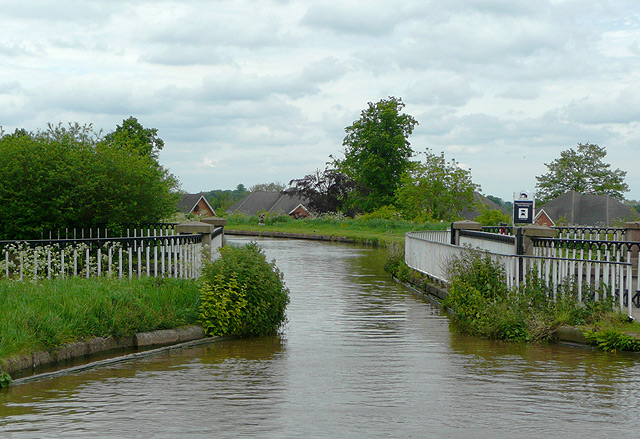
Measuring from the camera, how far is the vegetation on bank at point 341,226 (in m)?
52.2

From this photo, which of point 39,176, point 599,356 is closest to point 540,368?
point 599,356

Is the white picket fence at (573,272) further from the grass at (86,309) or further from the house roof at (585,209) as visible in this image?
the house roof at (585,209)

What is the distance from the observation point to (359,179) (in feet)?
267

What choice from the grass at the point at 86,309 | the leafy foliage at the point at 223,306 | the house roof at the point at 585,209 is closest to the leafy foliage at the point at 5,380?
the grass at the point at 86,309

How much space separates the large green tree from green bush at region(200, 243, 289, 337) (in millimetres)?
7514

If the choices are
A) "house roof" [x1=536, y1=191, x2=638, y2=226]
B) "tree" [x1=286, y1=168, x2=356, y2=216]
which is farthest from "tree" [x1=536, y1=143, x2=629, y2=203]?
"tree" [x1=286, y1=168, x2=356, y2=216]

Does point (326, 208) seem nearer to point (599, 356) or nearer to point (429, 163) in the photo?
point (429, 163)

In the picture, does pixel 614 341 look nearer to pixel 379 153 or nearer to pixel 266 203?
pixel 379 153

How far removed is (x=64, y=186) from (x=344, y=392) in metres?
12.0

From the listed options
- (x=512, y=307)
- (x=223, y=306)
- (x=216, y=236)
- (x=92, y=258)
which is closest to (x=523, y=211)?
(x=512, y=307)

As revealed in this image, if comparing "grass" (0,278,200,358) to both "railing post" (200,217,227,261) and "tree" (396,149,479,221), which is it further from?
"tree" (396,149,479,221)

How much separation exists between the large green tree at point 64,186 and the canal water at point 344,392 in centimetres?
841

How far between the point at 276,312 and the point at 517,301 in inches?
141

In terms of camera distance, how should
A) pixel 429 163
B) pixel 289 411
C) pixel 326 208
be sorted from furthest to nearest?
pixel 326 208 → pixel 429 163 → pixel 289 411
